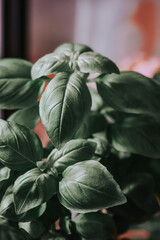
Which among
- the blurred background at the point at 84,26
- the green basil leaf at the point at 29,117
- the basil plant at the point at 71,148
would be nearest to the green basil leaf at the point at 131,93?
the basil plant at the point at 71,148

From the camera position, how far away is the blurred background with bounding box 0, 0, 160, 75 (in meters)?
1.82

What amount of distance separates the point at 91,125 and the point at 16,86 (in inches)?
5.0

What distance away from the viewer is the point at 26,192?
319mm

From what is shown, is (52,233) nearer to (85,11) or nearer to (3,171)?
(3,171)

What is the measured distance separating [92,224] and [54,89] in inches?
7.3

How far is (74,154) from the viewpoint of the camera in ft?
1.17

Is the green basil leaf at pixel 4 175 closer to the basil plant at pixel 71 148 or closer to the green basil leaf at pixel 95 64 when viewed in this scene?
the basil plant at pixel 71 148

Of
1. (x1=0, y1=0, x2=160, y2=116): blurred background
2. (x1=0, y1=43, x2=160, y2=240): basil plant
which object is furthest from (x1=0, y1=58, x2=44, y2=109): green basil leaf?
(x1=0, y1=0, x2=160, y2=116): blurred background

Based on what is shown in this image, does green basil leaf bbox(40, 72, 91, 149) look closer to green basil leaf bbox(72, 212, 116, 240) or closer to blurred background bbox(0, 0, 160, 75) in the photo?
green basil leaf bbox(72, 212, 116, 240)

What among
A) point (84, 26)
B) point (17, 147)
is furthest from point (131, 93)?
point (84, 26)

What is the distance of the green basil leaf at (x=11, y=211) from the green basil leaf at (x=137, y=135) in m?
0.16

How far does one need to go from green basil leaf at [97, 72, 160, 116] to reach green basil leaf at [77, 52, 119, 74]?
0.03 metres

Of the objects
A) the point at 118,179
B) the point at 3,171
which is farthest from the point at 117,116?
the point at 3,171

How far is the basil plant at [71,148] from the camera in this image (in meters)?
0.32
